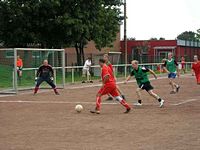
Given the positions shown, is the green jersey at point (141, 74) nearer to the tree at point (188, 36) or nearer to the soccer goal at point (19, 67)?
the soccer goal at point (19, 67)

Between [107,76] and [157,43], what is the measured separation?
56019 mm

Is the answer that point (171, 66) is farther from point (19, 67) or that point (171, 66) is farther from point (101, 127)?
point (101, 127)

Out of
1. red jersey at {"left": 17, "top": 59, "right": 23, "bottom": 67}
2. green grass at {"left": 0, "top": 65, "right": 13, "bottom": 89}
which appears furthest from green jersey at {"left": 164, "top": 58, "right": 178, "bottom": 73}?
green grass at {"left": 0, "top": 65, "right": 13, "bottom": 89}

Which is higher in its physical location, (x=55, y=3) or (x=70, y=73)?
(x=55, y=3)

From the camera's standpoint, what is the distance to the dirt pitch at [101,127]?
31.3 ft

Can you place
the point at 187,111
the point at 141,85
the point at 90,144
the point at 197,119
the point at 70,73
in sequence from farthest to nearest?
1. the point at 70,73
2. the point at 141,85
3. the point at 187,111
4. the point at 197,119
5. the point at 90,144

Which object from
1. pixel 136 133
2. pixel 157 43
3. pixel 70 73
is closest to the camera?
pixel 136 133

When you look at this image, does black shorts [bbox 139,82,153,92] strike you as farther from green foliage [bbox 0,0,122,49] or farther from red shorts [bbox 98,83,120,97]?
green foliage [bbox 0,0,122,49]

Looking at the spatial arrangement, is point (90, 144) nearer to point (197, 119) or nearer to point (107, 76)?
point (197, 119)

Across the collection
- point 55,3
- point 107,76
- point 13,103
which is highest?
point 55,3

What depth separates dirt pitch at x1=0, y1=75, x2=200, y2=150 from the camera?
9.54 meters

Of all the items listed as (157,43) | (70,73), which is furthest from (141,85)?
(157,43)

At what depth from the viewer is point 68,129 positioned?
11.7 meters

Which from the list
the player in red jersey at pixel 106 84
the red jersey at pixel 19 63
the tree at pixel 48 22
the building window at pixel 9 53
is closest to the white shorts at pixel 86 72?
the tree at pixel 48 22
